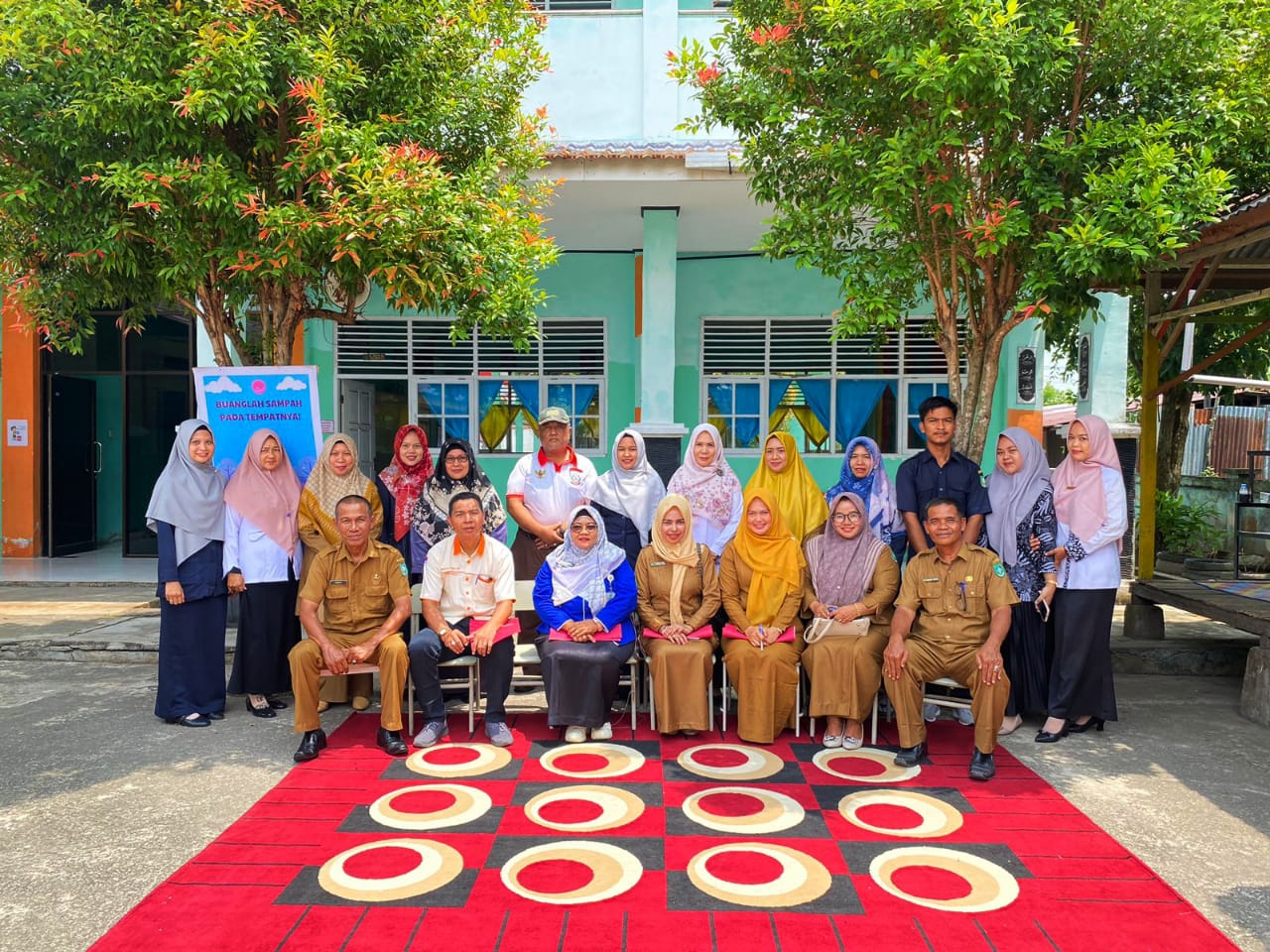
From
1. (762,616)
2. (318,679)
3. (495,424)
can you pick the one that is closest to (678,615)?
(762,616)

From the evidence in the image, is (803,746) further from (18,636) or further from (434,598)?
(18,636)

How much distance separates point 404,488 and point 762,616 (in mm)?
2209

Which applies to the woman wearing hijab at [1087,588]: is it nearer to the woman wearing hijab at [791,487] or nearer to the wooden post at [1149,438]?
the woman wearing hijab at [791,487]

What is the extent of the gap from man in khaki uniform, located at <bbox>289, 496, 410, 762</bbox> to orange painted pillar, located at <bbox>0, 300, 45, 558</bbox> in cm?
735

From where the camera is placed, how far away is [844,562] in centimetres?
483

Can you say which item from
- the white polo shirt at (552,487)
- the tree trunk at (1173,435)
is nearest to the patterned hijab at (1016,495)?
the white polo shirt at (552,487)

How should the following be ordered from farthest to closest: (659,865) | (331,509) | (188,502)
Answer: (331,509)
(188,502)
(659,865)

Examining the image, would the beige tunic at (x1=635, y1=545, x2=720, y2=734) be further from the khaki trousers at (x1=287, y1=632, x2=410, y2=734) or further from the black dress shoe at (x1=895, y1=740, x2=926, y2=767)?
the khaki trousers at (x1=287, y1=632, x2=410, y2=734)

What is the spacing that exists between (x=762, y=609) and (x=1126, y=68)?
3.31 m

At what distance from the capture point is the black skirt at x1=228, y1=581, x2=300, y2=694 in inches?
201

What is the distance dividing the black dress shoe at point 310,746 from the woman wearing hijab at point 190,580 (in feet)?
2.77

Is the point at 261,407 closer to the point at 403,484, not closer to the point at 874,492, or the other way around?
the point at 403,484

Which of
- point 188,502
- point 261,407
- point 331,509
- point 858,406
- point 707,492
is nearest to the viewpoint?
point 188,502

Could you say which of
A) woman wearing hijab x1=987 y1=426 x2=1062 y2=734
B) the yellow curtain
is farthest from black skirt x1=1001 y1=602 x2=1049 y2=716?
the yellow curtain
